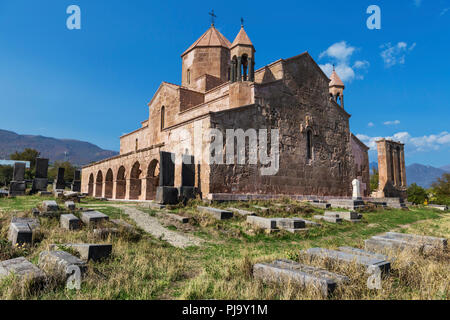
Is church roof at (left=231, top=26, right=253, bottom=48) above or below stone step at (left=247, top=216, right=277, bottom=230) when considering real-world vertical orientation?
above

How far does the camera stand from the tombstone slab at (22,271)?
9.58 feet

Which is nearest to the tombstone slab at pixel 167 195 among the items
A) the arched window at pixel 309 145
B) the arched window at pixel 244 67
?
the arched window at pixel 244 67

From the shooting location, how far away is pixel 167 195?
10.6 m

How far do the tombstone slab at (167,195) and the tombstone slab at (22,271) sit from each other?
23.1 feet

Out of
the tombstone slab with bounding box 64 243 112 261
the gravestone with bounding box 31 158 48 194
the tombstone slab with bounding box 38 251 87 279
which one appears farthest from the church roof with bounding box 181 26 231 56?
the tombstone slab with bounding box 38 251 87 279

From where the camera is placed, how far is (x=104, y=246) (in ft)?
13.8

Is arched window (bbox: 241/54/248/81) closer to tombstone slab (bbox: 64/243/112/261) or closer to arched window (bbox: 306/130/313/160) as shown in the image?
arched window (bbox: 306/130/313/160)

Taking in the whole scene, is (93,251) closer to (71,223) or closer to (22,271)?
(22,271)

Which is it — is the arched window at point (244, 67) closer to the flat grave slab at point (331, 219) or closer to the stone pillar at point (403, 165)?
the flat grave slab at point (331, 219)

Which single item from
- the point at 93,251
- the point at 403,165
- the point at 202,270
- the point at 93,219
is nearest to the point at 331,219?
the point at 202,270

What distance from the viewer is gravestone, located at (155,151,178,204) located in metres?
10.6

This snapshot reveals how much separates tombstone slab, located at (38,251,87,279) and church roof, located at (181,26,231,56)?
19683 millimetres
